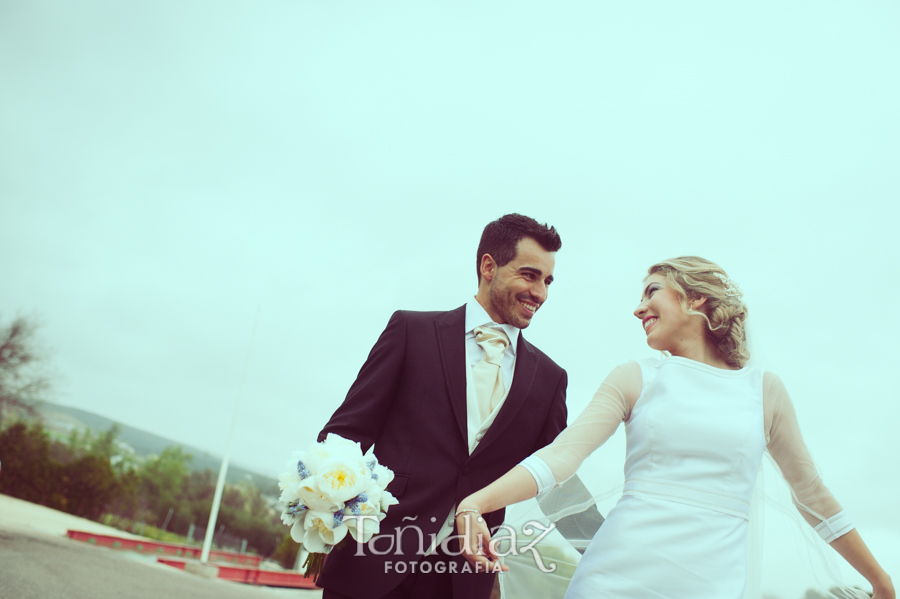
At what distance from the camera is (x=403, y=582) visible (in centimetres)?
276

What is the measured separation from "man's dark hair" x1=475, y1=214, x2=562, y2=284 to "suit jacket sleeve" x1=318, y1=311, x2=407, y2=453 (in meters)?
0.77

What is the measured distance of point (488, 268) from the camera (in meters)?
3.71

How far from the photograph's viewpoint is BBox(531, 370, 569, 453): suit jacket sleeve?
330 centimetres

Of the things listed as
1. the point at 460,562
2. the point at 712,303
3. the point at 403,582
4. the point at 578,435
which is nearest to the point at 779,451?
the point at 712,303

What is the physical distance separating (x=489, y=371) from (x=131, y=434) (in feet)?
550

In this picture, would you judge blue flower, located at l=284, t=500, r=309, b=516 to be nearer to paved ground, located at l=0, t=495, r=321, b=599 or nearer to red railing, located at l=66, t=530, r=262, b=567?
paved ground, located at l=0, t=495, r=321, b=599

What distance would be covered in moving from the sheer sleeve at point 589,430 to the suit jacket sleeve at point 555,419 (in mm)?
883

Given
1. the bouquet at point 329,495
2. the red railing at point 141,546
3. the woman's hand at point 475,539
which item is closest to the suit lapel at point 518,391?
the bouquet at point 329,495

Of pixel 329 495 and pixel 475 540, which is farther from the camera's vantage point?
pixel 329 495

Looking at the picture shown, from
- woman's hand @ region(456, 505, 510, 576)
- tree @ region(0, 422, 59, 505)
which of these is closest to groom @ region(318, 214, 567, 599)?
woman's hand @ region(456, 505, 510, 576)

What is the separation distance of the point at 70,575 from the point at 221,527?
5754 centimetres

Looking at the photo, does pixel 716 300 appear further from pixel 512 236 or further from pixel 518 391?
pixel 512 236

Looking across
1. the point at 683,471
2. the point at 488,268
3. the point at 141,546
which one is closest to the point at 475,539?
the point at 683,471

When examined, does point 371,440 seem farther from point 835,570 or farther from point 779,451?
point 835,570
